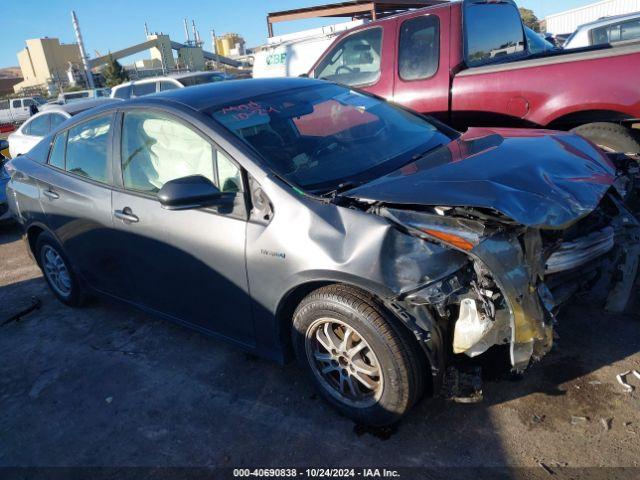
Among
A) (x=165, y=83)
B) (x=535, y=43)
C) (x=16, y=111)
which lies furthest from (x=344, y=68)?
(x=16, y=111)

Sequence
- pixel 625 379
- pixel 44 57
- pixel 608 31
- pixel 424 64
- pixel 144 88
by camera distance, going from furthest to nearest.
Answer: pixel 44 57 < pixel 144 88 < pixel 608 31 < pixel 424 64 < pixel 625 379

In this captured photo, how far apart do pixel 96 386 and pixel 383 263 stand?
2.23m

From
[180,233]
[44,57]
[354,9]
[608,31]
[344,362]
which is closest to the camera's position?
[344,362]

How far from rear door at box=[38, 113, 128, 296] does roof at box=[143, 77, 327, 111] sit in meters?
0.54

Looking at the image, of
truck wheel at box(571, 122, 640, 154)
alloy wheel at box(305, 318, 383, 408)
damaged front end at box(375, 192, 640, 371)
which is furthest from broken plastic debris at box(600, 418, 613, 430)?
truck wheel at box(571, 122, 640, 154)

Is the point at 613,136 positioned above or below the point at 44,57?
below

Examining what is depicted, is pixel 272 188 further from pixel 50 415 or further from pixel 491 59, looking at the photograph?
pixel 491 59

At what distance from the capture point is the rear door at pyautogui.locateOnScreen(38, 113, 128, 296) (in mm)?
3557

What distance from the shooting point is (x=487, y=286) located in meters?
2.26

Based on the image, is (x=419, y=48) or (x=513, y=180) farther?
(x=419, y=48)

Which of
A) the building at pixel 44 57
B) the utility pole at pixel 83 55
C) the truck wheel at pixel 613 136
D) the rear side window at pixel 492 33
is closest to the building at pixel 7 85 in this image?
the building at pixel 44 57

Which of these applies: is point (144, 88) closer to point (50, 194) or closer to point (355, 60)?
point (355, 60)

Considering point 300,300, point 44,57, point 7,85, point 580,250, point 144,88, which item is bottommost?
point 300,300

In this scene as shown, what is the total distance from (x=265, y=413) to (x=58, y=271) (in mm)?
2652
